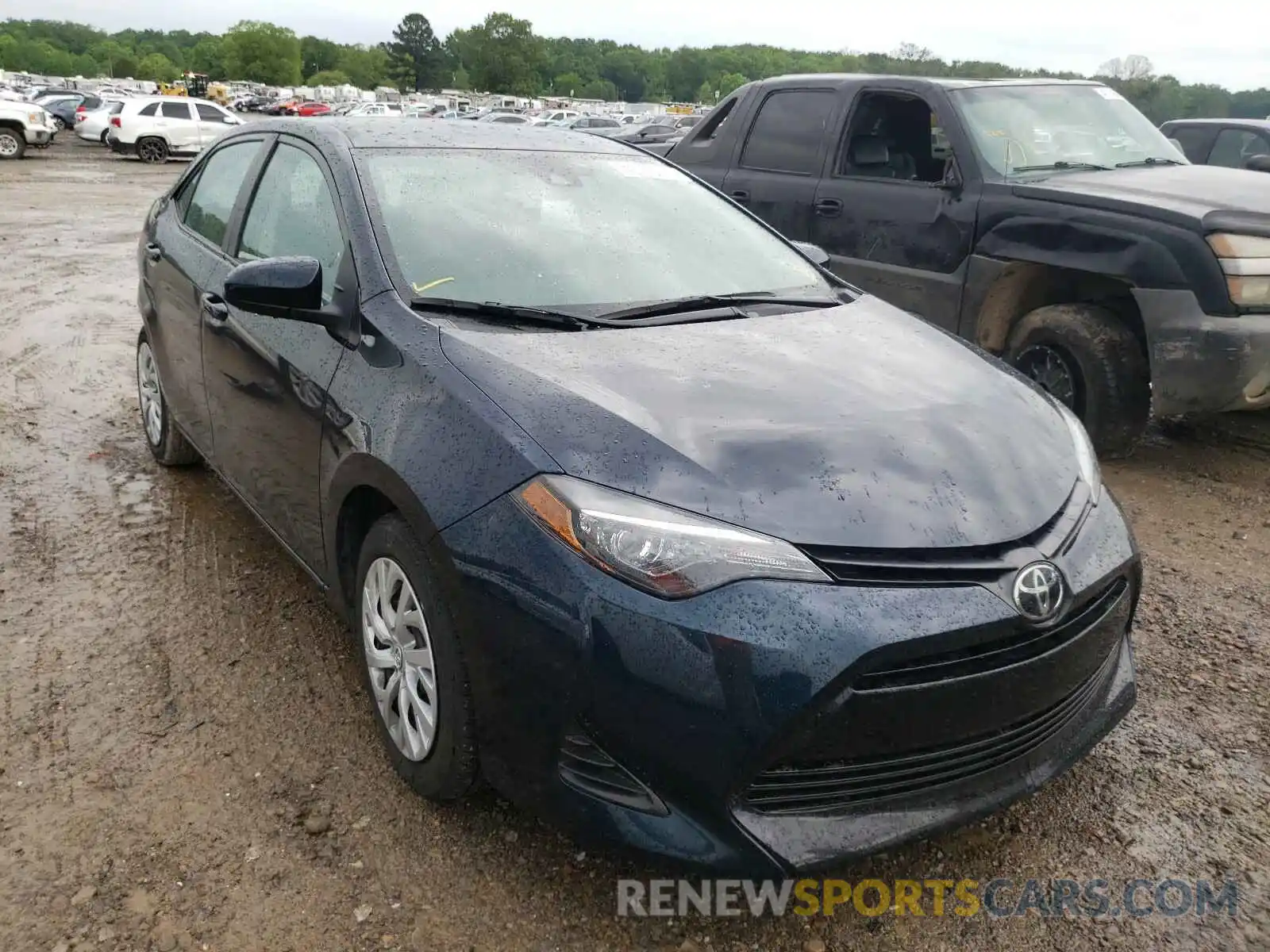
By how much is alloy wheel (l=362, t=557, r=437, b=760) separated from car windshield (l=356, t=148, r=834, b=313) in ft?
2.67

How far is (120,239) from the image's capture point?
13.1 m

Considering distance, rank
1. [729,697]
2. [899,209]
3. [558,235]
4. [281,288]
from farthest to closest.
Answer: [899,209] < [558,235] < [281,288] < [729,697]

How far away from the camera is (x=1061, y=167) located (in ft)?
18.0

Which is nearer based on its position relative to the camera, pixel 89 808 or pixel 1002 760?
pixel 1002 760

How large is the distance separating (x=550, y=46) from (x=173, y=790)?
170183 millimetres

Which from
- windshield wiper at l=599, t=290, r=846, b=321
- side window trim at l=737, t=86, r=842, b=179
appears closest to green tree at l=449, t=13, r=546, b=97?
side window trim at l=737, t=86, r=842, b=179

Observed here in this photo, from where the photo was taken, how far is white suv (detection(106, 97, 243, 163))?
87.9 feet

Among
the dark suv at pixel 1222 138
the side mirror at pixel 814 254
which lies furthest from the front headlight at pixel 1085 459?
the dark suv at pixel 1222 138

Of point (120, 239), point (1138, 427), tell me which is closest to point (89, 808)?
point (1138, 427)

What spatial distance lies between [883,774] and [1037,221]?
378 cm

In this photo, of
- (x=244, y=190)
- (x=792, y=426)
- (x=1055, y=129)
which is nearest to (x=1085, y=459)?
(x=792, y=426)

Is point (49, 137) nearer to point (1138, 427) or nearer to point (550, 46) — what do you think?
point (1138, 427)

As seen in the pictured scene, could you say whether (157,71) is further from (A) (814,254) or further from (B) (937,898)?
(B) (937,898)

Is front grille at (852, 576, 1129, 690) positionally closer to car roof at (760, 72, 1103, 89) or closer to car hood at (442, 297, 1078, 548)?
car hood at (442, 297, 1078, 548)
